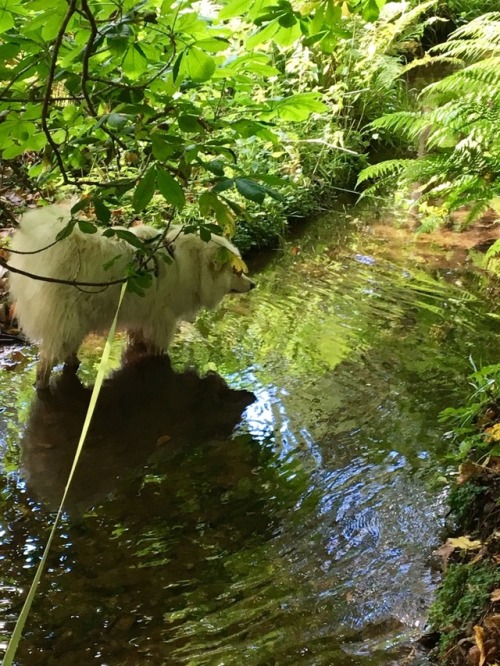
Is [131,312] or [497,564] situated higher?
[131,312]

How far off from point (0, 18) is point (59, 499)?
2.08 meters

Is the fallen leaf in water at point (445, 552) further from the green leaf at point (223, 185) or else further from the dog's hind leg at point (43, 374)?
the dog's hind leg at point (43, 374)

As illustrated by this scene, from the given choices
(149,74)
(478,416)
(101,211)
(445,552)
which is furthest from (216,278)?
(445,552)

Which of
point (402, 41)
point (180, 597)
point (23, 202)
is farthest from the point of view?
point (402, 41)

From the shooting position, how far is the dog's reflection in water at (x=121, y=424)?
10.0 ft

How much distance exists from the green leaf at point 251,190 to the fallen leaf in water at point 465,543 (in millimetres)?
1418

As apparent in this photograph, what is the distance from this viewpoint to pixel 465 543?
2.16 m

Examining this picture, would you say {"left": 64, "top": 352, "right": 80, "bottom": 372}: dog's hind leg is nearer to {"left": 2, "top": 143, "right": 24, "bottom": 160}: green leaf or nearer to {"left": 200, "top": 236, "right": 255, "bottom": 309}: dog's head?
{"left": 200, "top": 236, "right": 255, "bottom": 309}: dog's head

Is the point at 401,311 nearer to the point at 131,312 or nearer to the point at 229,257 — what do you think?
the point at 131,312

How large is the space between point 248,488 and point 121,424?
953 millimetres

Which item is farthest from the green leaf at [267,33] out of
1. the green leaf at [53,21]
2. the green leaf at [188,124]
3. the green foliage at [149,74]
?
the green leaf at [53,21]

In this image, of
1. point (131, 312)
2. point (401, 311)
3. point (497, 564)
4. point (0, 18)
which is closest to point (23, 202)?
point (131, 312)

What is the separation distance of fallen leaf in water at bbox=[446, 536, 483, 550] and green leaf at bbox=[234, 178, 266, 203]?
142cm

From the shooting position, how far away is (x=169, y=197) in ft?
5.24
